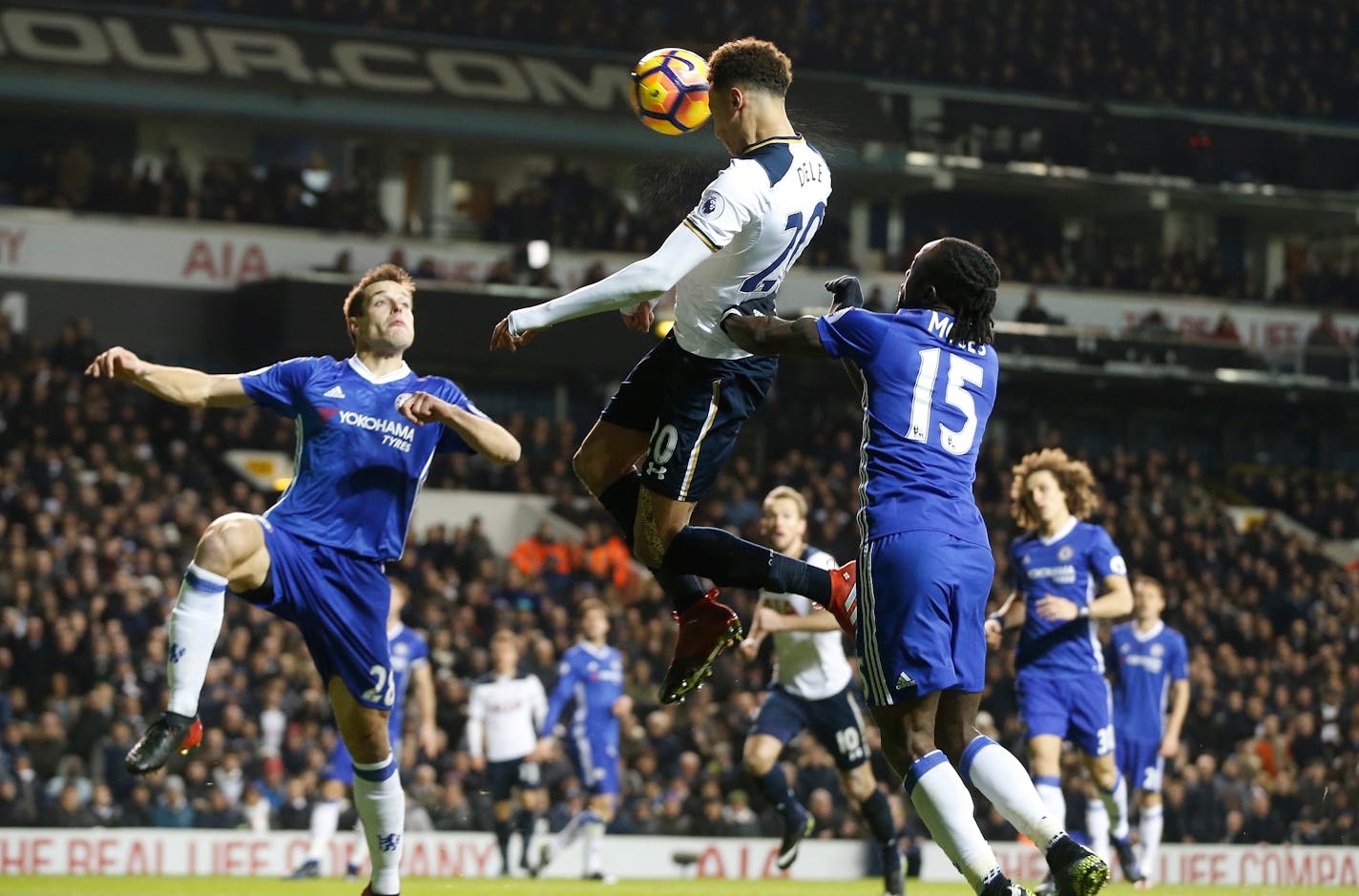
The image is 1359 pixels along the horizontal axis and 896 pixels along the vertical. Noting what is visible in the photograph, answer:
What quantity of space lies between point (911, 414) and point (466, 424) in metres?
2.00

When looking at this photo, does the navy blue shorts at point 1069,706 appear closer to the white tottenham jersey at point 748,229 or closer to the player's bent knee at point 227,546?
the white tottenham jersey at point 748,229

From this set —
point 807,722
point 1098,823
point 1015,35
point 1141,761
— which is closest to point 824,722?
point 807,722

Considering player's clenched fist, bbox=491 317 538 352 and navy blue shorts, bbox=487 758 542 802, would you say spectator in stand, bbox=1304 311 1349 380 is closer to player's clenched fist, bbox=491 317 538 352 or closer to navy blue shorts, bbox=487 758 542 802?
navy blue shorts, bbox=487 758 542 802

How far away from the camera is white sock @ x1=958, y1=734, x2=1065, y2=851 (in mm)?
6625

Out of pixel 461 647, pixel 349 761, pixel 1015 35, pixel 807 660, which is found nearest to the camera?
pixel 807 660

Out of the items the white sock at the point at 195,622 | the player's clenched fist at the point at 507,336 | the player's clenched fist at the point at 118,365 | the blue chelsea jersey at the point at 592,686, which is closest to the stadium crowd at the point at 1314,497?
the blue chelsea jersey at the point at 592,686

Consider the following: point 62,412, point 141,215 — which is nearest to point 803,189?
point 62,412

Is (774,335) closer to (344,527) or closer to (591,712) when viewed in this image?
(344,527)

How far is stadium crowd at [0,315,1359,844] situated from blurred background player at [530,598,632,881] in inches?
36.8

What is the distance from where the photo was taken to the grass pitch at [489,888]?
11344 mm

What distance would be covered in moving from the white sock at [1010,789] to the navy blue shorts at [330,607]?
268cm

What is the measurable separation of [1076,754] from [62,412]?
12999 millimetres

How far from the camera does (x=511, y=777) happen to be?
1555 cm

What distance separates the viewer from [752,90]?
24.6 ft
